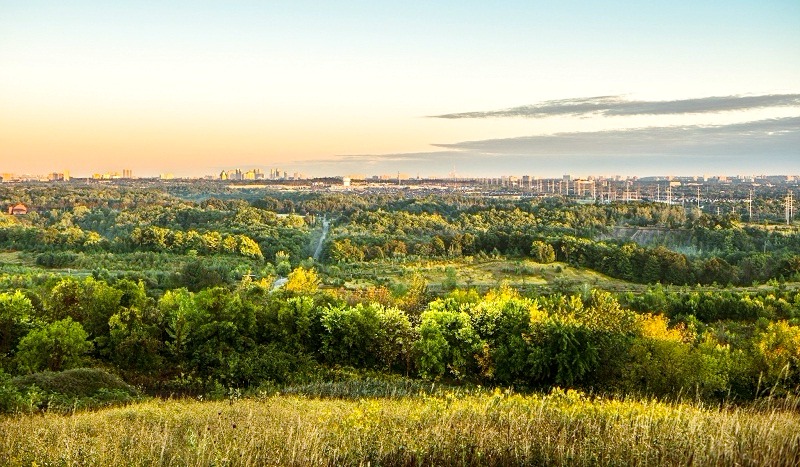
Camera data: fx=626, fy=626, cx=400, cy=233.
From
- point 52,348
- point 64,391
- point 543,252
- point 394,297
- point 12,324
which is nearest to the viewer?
point 64,391

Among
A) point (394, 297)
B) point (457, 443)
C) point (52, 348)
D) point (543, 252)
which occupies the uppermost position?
point (457, 443)

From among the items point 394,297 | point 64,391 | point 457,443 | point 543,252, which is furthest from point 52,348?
point 543,252

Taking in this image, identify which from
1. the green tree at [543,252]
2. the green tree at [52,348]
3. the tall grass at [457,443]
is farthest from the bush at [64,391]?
the green tree at [543,252]

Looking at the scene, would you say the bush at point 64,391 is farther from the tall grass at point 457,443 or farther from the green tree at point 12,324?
the green tree at point 12,324

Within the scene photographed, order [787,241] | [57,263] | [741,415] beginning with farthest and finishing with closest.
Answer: [787,241] → [57,263] → [741,415]

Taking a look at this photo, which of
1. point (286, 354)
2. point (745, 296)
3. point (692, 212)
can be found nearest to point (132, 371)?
point (286, 354)

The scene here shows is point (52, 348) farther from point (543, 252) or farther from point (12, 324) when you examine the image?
Result: point (543, 252)

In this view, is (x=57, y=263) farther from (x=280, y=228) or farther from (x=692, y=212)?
(x=692, y=212)

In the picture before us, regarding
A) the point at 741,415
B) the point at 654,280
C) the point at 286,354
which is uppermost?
the point at 741,415
